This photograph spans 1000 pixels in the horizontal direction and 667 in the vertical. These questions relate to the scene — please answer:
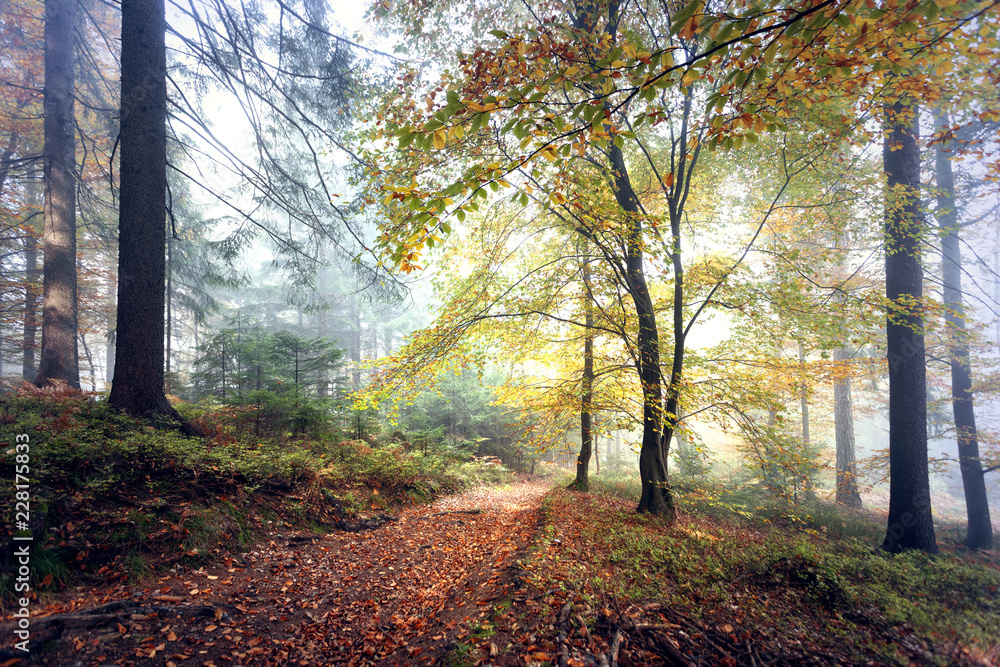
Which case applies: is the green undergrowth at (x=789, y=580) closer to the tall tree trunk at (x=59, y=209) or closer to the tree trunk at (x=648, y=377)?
the tree trunk at (x=648, y=377)

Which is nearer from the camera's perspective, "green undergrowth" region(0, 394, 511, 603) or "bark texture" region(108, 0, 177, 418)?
"green undergrowth" region(0, 394, 511, 603)

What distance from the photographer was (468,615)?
351 cm

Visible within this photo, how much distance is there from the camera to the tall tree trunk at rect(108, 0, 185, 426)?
539cm

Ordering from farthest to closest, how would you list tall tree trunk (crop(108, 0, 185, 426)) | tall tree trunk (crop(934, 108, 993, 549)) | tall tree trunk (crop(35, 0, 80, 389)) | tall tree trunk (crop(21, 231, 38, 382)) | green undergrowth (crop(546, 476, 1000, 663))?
1. tall tree trunk (crop(21, 231, 38, 382))
2. tall tree trunk (crop(934, 108, 993, 549))
3. tall tree trunk (crop(35, 0, 80, 389))
4. tall tree trunk (crop(108, 0, 185, 426))
5. green undergrowth (crop(546, 476, 1000, 663))

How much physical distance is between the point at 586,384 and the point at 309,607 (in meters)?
→ 5.77

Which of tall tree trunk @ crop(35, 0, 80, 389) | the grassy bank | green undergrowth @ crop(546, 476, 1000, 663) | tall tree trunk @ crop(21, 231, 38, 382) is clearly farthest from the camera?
tall tree trunk @ crop(21, 231, 38, 382)

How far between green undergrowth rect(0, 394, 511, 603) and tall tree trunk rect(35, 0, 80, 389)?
8.25 ft

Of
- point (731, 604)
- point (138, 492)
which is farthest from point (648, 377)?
point (138, 492)

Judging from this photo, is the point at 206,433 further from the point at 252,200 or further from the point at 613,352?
the point at 613,352

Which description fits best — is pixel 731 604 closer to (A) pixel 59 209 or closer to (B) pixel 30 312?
(A) pixel 59 209

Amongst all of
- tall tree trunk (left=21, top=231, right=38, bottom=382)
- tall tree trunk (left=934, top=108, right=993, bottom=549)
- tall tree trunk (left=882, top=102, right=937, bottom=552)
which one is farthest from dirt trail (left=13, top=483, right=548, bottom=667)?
tall tree trunk (left=21, top=231, right=38, bottom=382)

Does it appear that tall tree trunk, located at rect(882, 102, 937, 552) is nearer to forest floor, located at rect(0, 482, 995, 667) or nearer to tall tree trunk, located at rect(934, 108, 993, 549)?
tall tree trunk, located at rect(934, 108, 993, 549)

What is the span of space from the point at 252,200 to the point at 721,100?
34.3 feet

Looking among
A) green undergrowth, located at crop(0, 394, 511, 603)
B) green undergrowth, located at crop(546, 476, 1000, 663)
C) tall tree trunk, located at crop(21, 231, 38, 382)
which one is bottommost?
green undergrowth, located at crop(546, 476, 1000, 663)
